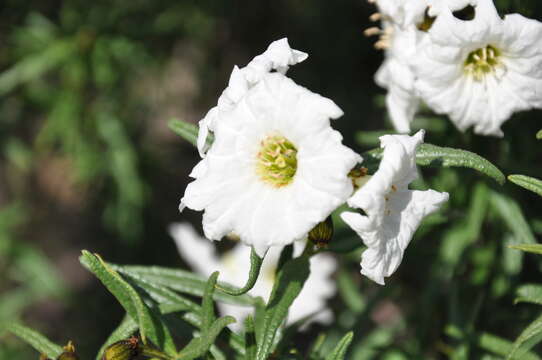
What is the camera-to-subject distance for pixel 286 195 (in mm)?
1421

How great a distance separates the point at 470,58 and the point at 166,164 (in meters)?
2.56

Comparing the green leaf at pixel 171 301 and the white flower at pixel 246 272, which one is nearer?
the green leaf at pixel 171 301

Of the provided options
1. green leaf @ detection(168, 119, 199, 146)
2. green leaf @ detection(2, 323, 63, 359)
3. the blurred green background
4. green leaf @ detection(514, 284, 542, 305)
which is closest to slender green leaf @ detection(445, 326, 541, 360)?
the blurred green background

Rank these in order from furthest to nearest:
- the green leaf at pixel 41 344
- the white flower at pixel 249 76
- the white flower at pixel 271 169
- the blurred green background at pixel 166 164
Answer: the blurred green background at pixel 166 164 < the green leaf at pixel 41 344 < the white flower at pixel 249 76 < the white flower at pixel 271 169

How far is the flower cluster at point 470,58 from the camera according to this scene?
5.32 ft

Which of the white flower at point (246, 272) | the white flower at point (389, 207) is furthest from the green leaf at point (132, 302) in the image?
the white flower at point (246, 272)

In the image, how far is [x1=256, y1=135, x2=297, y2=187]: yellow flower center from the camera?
58.6 inches

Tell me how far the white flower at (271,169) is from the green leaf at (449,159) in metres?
0.21

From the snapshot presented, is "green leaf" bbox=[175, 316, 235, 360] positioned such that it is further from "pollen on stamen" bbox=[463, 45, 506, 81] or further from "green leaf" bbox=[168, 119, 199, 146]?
"pollen on stamen" bbox=[463, 45, 506, 81]

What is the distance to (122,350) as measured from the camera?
1487 mm

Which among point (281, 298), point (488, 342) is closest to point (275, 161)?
point (281, 298)

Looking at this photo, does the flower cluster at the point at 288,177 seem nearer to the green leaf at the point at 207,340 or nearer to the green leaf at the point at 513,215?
the green leaf at the point at 207,340

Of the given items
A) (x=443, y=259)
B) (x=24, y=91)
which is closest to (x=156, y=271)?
(x=443, y=259)

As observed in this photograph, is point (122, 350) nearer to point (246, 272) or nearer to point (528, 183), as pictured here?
point (528, 183)
